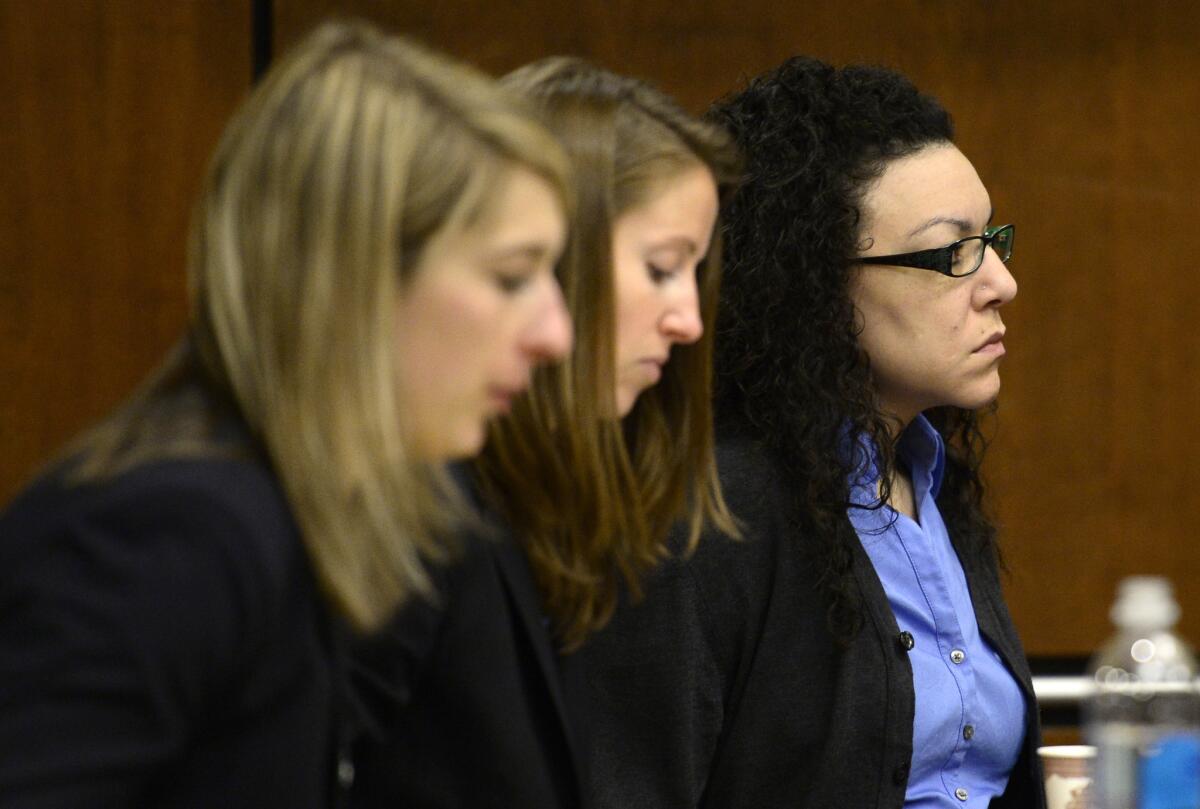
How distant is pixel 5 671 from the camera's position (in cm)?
79

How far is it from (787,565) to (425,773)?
0.60 meters

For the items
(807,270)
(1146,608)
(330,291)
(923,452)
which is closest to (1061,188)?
(923,452)

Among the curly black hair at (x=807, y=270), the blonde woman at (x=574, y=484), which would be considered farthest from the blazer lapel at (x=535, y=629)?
the curly black hair at (x=807, y=270)

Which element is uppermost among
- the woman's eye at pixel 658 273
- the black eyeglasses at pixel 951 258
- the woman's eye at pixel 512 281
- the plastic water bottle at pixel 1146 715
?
the woman's eye at pixel 512 281

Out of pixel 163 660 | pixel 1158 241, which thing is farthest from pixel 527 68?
pixel 1158 241

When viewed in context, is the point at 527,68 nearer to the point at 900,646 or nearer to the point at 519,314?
the point at 519,314

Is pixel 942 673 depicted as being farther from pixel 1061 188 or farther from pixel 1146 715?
pixel 1061 188

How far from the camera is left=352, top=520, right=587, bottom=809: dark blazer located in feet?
3.70

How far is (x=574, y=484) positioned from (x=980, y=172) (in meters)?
1.48

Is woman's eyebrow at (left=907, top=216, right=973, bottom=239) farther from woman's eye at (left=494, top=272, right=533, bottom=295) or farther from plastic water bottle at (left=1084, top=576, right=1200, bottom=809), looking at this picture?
woman's eye at (left=494, top=272, right=533, bottom=295)

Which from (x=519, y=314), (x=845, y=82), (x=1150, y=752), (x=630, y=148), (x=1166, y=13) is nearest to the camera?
(x=519, y=314)

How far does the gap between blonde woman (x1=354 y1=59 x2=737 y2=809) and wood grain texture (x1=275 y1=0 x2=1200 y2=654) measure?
1.14 m

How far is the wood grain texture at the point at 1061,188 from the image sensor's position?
2510 millimetres

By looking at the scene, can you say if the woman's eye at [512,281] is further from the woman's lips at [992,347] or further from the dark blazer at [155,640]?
the woman's lips at [992,347]
